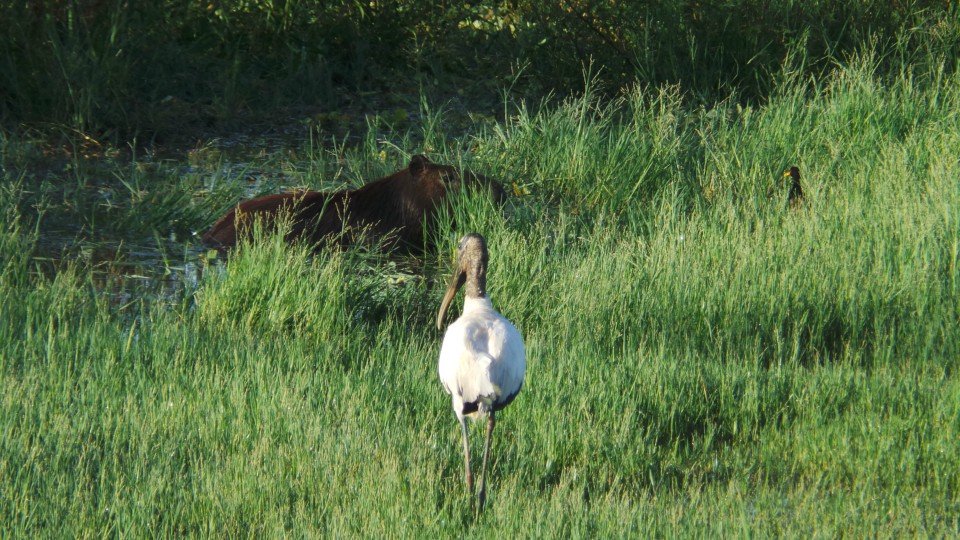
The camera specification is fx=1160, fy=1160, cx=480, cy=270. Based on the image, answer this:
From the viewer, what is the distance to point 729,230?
5.68m

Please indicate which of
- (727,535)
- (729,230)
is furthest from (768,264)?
(727,535)

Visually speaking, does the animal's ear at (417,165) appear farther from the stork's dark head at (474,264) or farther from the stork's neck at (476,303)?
the stork's neck at (476,303)

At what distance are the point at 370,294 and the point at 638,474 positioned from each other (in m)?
1.88

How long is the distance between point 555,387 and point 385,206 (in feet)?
8.59

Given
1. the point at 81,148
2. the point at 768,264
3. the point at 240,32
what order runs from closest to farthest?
1. the point at 768,264
2. the point at 81,148
3. the point at 240,32

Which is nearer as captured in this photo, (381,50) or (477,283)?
(477,283)

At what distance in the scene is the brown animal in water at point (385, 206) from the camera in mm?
6309

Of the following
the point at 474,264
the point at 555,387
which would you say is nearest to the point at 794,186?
the point at 555,387

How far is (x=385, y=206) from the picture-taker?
659cm

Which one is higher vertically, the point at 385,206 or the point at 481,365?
the point at 385,206

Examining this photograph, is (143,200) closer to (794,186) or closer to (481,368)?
(794,186)

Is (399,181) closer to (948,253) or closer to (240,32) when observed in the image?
(948,253)

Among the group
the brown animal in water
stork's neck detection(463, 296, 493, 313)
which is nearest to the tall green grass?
the brown animal in water

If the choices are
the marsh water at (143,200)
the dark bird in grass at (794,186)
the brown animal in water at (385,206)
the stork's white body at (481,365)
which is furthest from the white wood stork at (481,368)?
the dark bird in grass at (794,186)
